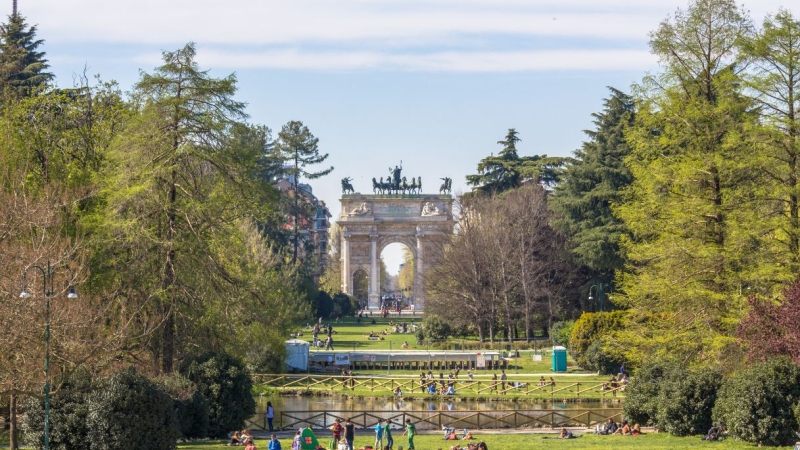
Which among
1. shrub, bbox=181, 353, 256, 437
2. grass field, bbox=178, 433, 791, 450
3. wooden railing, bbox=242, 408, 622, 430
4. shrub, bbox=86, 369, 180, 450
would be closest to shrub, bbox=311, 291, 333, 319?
wooden railing, bbox=242, 408, 622, 430

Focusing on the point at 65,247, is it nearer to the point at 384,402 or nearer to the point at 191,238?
the point at 191,238

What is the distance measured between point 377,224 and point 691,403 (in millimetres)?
94108

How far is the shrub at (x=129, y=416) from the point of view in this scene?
28422mm

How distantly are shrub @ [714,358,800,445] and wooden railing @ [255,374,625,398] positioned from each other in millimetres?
16030

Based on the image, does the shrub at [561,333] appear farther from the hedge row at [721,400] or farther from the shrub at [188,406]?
the shrub at [188,406]

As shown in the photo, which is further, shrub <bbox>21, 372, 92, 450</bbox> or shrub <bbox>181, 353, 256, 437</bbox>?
shrub <bbox>181, 353, 256, 437</bbox>

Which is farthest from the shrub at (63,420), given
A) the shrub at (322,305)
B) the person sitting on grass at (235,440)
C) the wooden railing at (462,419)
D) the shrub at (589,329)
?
the shrub at (322,305)

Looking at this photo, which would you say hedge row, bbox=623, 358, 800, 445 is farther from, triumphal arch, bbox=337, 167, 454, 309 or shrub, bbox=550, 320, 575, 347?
triumphal arch, bbox=337, 167, 454, 309

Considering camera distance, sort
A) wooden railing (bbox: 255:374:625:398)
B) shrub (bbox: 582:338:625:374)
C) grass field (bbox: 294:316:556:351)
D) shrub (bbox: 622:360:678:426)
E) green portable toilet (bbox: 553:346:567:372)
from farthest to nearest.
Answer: grass field (bbox: 294:316:556:351) < green portable toilet (bbox: 553:346:567:372) < shrub (bbox: 582:338:625:374) < wooden railing (bbox: 255:374:625:398) < shrub (bbox: 622:360:678:426)

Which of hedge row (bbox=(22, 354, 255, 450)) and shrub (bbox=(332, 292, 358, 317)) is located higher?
shrub (bbox=(332, 292, 358, 317))

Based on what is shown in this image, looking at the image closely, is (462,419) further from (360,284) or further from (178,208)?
(360,284)

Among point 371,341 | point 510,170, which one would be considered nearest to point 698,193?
point 371,341

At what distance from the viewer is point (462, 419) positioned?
38.1 metres

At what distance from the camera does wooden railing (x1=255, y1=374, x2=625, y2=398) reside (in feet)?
157
